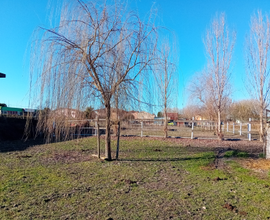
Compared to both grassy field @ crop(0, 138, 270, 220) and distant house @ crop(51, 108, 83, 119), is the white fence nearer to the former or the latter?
distant house @ crop(51, 108, 83, 119)

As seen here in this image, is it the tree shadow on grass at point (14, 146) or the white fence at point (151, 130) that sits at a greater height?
the white fence at point (151, 130)

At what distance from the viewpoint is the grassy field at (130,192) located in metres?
3.09

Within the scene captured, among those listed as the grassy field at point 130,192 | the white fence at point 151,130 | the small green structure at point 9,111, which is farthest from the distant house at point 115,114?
the small green structure at point 9,111

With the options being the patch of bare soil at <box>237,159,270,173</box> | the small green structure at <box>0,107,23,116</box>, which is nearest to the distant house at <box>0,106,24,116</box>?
the small green structure at <box>0,107,23,116</box>

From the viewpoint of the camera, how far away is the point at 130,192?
397 cm

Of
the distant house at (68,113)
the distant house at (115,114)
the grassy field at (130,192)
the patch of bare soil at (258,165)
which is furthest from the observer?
the distant house at (115,114)

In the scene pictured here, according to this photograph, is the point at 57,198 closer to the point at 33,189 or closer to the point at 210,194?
the point at 33,189

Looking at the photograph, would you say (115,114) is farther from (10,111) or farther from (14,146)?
(10,111)

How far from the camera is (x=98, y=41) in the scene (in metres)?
5.62

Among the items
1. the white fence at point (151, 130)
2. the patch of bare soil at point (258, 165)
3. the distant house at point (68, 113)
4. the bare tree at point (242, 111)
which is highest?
the bare tree at point (242, 111)

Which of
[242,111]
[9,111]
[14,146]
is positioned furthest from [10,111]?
[242,111]

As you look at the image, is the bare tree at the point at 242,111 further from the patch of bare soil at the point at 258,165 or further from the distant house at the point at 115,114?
the distant house at the point at 115,114

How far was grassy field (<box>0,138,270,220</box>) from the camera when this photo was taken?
309 cm

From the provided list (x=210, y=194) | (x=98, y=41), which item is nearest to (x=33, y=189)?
(x=210, y=194)
